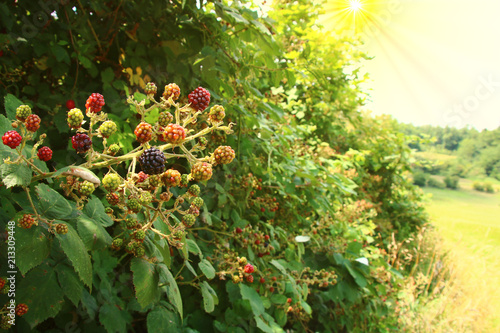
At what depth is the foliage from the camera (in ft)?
2.34

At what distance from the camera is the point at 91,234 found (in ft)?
2.39

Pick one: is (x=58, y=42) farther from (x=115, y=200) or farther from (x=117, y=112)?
(x=115, y=200)

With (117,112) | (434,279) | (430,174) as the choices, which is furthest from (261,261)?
(430,174)

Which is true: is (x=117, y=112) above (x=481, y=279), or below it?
above

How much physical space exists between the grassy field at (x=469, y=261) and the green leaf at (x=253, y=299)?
283 centimetres

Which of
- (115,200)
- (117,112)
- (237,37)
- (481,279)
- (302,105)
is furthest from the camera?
(481,279)

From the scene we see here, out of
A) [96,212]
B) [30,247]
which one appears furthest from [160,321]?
[30,247]

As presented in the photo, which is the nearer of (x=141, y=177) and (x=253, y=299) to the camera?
(x=141, y=177)

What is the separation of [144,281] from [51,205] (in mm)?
285

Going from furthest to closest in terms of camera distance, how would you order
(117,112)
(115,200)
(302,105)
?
1. (302,105)
2. (117,112)
3. (115,200)

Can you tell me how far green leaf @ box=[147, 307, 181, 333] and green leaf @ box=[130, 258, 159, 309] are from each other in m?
0.28

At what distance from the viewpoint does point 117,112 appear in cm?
141

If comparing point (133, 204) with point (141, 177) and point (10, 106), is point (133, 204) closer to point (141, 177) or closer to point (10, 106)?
point (141, 177)

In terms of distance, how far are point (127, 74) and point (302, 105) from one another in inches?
91.9
